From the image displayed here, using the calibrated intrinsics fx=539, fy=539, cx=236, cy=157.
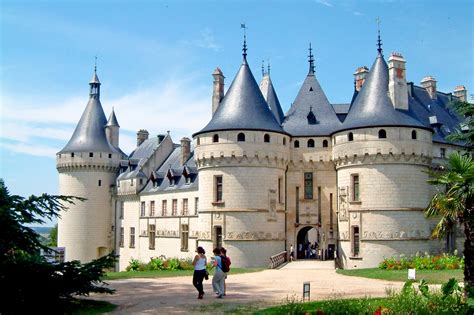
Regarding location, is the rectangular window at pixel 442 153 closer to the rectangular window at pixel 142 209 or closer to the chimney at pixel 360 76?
→ the chimney at pixel 360 76

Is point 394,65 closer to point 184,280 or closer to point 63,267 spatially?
point 184,280

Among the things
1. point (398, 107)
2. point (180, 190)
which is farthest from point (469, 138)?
point (180, 190)

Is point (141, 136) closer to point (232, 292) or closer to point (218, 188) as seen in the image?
point (218, 188)

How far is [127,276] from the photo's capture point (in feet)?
83.1

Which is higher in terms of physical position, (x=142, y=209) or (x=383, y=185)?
(x=383, y=185)

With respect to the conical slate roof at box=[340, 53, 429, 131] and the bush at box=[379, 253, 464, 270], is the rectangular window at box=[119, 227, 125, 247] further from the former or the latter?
the bush at box=[379, 253, 464, 270]

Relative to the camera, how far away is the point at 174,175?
46156mm

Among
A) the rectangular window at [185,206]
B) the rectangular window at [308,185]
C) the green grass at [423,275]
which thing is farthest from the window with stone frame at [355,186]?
the rectangular window at [185,206]

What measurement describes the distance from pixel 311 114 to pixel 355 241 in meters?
9.78

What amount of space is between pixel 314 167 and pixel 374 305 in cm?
2311

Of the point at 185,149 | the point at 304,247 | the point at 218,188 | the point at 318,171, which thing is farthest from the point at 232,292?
the point at 185,149

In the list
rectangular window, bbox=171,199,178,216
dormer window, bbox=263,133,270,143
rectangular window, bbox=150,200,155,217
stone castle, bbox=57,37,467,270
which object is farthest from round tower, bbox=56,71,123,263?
dormer window, bbox=263,133,270,143

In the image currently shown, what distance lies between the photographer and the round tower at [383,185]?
3219 centimetres

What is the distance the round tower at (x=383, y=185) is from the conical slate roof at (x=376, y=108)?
61mm
